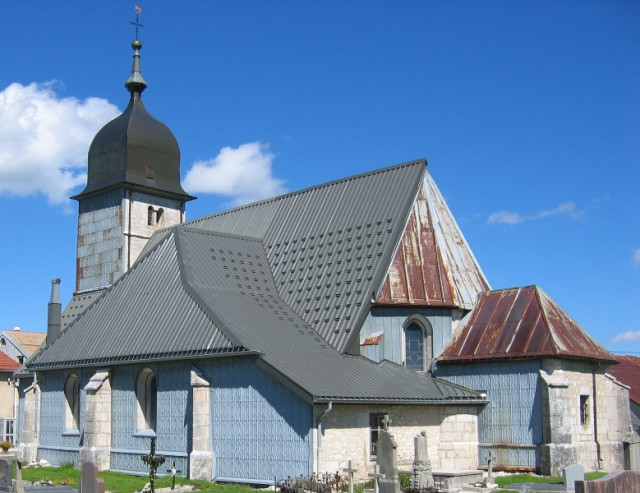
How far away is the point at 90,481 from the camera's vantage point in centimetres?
1878

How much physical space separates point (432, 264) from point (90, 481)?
14.2m

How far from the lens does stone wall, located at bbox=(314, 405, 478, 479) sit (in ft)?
74.7

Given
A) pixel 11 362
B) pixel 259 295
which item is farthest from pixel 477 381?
pixel 11 362

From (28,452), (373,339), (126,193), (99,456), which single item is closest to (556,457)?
(373,339)

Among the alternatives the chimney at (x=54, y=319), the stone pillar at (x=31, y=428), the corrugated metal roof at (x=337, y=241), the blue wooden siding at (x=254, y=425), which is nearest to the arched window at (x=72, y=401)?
the stone pillar at (x=31, y=428)

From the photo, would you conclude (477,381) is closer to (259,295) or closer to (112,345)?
(259,295)

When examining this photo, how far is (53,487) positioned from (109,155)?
821 inches

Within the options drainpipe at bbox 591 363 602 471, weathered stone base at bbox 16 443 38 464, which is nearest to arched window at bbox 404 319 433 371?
drainpipe at bbox 591 363 602 471

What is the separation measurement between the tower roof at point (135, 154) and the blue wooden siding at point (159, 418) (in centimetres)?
1515

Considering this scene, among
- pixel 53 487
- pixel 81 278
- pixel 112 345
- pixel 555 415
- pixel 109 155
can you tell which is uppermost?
pixel 109 155

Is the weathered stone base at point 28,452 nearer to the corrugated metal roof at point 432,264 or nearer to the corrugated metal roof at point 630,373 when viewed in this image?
the corrugated metal roof at point 432,264

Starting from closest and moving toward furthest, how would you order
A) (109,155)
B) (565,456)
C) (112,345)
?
1. (565,456)
2. (112,345)
3. (109,155)

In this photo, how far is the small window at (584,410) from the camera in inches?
1050

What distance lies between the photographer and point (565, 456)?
2477cm
